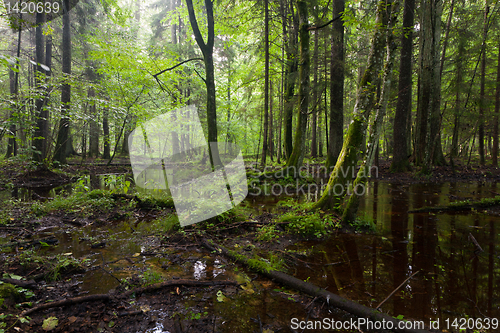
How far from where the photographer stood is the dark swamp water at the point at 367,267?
2.65m

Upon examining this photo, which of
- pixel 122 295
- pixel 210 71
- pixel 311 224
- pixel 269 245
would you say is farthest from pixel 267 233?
pixel 210 71

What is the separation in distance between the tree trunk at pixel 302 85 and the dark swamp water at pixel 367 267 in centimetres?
419

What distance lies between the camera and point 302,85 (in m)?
9.00

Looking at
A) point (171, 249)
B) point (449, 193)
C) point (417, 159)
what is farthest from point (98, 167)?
point (417, 159)

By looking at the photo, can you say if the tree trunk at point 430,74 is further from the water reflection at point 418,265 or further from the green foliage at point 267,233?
the green foliage at point 267,233

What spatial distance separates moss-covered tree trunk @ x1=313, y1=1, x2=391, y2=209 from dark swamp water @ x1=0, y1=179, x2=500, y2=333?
1358mm

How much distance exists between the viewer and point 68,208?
254 inches

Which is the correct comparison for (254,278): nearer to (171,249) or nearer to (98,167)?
(171,249)

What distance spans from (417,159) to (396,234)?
10837 mm

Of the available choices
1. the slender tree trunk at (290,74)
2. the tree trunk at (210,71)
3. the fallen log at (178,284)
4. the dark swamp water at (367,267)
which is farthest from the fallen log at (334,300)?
the slender tree trunk at (290,74)

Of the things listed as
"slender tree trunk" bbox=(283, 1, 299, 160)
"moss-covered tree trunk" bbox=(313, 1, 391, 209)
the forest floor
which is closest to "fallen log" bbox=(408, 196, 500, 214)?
"moss-covered tree trunk" bbox=(313, 1, 391, 209)

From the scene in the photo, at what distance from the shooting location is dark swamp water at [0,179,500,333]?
2.65 meters

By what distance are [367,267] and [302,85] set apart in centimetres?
719

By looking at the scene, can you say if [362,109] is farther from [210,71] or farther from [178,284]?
[210,71]
